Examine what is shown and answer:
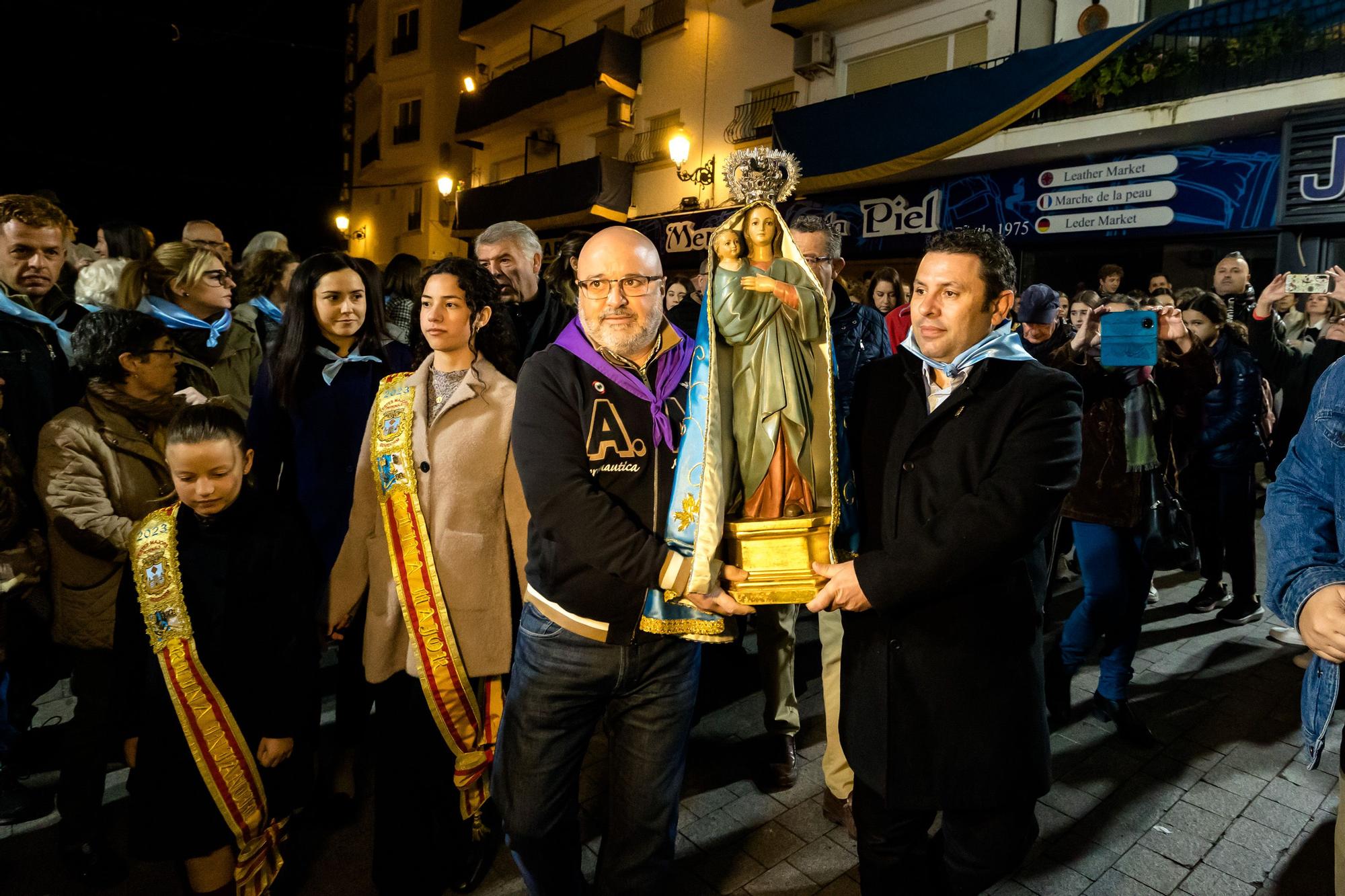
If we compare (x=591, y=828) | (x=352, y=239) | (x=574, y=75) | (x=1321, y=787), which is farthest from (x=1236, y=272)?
(x=352, y=239)

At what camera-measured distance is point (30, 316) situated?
10.7 feet

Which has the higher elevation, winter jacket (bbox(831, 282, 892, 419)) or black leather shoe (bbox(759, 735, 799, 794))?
winter jacket (bbox(831, 282, 892, 419))

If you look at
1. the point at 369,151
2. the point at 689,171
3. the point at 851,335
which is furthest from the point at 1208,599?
the point at 369,151

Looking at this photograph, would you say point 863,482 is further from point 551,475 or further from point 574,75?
point 574,75

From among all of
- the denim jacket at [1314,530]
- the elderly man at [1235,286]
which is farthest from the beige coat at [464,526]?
the elderly man at [1235,286]

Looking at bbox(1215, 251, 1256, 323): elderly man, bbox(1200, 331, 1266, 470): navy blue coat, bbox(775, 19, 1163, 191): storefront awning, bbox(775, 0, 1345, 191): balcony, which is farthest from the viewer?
bbox(775, 19, 1163, 191): storefront awning

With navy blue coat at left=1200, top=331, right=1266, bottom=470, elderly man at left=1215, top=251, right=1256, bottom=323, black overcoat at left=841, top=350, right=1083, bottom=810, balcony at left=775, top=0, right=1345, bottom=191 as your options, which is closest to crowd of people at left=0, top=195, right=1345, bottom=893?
black overcoat at left=841, top=350, right=1083, bottom=810

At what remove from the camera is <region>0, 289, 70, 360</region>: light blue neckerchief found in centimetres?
317

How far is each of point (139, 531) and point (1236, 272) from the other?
282 inches

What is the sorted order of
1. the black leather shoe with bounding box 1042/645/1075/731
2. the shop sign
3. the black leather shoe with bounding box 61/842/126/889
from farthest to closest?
the shop sign < the black leather shoe with bounding box 1042/645/1075/731 < the black leather shoe with bounding box 61/842/126/889

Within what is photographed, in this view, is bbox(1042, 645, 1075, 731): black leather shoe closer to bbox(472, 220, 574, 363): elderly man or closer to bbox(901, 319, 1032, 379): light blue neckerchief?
bbox(901, 319, 1032, 379): light blue neckerchief

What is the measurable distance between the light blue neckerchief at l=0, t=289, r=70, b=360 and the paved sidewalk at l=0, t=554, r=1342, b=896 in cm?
200

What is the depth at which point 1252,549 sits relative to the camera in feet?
18.3

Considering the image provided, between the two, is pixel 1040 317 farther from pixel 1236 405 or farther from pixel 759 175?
pixel 759 175
